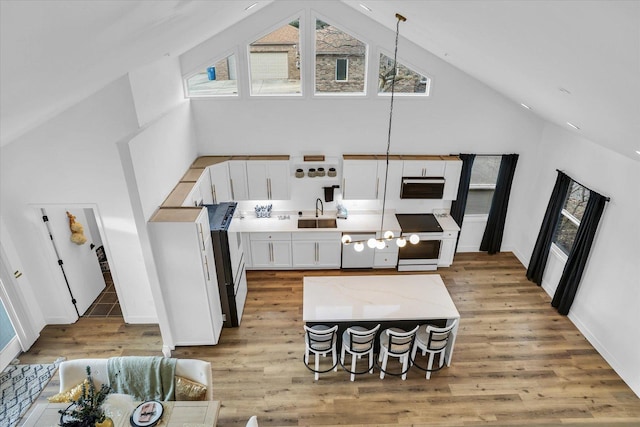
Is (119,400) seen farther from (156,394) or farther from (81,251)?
(81,251)

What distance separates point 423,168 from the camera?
6.95 m

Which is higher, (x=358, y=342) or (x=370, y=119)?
(x=370, y=119)

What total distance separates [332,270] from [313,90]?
3223 millimetres

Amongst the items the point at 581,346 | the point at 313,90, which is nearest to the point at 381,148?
the point at 313,90

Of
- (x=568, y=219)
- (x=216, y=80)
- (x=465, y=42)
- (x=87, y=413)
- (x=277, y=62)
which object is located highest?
(x=465, y=42)

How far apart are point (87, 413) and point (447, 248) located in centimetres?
597

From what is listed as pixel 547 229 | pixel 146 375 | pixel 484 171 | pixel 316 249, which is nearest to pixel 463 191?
pixel 484 171

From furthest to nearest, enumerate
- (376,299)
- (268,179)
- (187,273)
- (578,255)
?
(268,179) < (578,255) < (376,299) < (187,273)

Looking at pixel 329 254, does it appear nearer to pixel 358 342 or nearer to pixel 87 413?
pixel 358 342

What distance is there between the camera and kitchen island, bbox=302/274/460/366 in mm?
4984

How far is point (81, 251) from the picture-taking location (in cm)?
619

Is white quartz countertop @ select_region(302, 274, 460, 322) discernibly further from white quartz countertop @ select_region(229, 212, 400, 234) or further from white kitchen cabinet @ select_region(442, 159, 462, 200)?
white kitchen cabinet @ select_region(442, 159, 462, 200)

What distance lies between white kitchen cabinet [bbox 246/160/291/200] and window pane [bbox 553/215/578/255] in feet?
15.3

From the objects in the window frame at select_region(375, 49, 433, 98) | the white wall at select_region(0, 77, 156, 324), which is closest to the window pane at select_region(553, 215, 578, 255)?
the window frame at select_region(375, 49, 433, 98)
